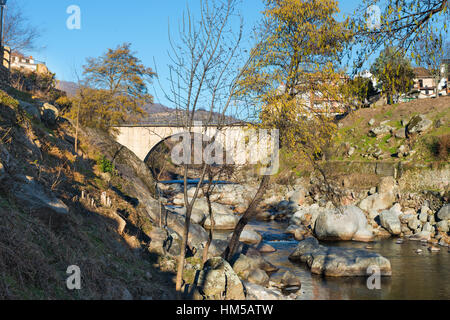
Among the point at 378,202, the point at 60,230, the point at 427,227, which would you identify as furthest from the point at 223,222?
Result: the point at 60,230

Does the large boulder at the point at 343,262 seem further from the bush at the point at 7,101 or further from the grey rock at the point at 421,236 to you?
the bush at the point at 7,101

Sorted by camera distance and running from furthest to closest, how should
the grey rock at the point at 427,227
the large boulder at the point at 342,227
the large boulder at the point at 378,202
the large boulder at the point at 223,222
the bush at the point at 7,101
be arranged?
the large boulder at the point at 378,202, the large boulder at the point at 223,222, the grey rock at the point at 427,227, the large boulder at the point at 342,227, the bush at the point at 7,101

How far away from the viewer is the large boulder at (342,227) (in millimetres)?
17750

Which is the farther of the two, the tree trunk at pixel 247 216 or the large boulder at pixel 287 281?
the large boulder at pixel 287 281

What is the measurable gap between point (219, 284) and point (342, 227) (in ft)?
36.8

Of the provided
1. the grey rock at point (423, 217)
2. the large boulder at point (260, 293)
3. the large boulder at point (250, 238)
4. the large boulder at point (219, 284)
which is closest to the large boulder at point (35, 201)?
the large boulder at point (219, 284)

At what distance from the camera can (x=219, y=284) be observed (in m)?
8.48

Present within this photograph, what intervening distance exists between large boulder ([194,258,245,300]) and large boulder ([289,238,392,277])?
16.3 feet

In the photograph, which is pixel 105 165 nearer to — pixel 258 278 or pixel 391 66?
pixel 258 278

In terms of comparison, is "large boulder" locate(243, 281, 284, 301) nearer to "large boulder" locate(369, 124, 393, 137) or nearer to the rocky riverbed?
the rocky riverbed

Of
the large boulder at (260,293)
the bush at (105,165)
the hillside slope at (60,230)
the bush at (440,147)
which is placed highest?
the bush at (440,147)

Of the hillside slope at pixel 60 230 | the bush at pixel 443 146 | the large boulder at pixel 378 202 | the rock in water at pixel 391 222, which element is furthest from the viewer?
the bush at pixel 443 146

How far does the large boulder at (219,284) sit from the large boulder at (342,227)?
33.7ft
